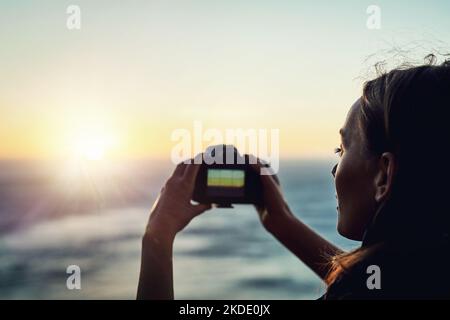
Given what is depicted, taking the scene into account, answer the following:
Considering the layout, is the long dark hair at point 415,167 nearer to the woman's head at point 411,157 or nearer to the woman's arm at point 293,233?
the woman's head at point 411,157

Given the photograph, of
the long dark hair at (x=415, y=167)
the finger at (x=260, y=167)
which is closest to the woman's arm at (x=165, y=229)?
the finger at (x=260, y=167)

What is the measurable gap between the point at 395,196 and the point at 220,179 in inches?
20.1

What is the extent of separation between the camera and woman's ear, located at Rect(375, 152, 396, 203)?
1274mm

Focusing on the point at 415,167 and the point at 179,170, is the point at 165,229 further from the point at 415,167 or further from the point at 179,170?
the point at 415,167

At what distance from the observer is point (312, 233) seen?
70.1 inches

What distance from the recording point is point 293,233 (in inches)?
69.7

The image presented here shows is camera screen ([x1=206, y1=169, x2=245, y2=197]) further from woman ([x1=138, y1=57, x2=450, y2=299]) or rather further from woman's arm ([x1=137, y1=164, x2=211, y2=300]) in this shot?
woman ([x1=138, y1=57, x2=450, y2=299])

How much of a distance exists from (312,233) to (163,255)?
1.84 ft

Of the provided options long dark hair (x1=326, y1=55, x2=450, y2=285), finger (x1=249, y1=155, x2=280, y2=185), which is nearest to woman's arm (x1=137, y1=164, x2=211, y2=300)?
finger (x1=249, y1=155, x2=280, y2=185)

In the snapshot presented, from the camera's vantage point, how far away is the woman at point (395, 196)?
124cm

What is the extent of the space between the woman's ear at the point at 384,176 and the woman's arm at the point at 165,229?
0.49 metres

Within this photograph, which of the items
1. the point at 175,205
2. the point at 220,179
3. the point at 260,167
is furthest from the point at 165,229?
Result: the point at 260,167
